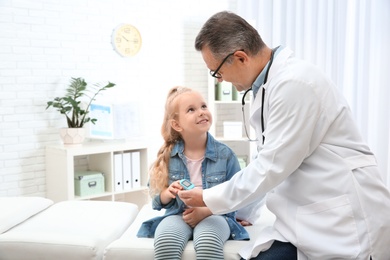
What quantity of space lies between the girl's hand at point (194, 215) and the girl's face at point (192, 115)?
38 cm

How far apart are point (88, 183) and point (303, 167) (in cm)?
271

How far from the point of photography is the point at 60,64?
14.1ft

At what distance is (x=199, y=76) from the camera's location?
5.32 m

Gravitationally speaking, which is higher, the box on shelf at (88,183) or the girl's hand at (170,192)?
the girl's hand at (170,192)

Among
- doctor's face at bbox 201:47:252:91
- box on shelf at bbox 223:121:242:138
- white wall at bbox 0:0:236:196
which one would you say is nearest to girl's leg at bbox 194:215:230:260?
doctor's face at bbox 201:47:252:91

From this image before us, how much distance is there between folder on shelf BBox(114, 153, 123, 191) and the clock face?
1.05 metres

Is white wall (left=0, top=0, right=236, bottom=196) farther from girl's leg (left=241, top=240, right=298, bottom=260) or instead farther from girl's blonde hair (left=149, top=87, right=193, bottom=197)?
girl's leg (left=241, top=240, right=298, bottom=260)

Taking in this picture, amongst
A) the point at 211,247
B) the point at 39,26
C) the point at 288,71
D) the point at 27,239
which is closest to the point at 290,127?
the point at 288,71

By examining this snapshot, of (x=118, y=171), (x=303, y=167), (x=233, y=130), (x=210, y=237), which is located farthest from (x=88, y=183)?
(x=303, y=167)

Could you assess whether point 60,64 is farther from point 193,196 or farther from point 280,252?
point 280,252

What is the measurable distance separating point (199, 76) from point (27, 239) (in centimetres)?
336

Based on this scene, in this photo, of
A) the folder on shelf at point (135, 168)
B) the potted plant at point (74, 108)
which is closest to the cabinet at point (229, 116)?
the folder on shelf at point (135, 168)

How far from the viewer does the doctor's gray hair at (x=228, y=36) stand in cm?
177

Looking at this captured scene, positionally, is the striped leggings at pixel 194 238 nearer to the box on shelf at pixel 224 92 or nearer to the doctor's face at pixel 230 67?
the doctor's face at pixel 230 67
